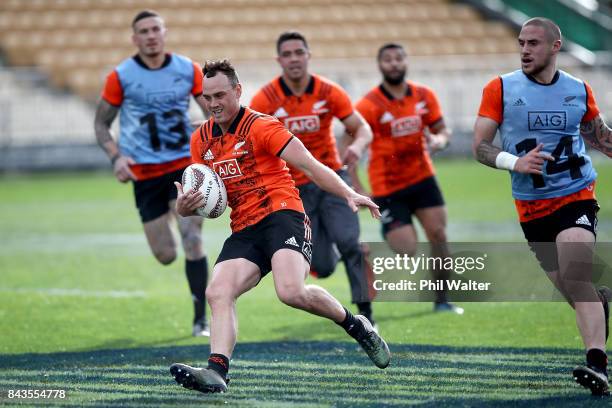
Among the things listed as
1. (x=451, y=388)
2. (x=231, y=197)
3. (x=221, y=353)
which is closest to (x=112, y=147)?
(x=231, y=197)

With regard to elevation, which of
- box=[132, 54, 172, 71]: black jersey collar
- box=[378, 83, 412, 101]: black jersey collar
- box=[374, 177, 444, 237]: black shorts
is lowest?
box=[374, 177, 444, 237]: black shorts

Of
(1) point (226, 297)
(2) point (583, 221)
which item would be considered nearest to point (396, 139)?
(2) point (583, 221)

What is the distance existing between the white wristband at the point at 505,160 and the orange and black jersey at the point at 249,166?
1295 millimetres

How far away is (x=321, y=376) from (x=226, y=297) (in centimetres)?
97

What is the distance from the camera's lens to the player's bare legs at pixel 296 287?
21.0ft

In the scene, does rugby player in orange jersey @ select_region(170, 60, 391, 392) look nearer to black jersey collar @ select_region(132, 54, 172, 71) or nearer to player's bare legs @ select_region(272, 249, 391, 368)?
player's bare legs @ select_region(272, 249, 391, 368)

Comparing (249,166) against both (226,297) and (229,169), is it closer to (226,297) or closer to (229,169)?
(229,169)

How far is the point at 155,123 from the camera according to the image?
30.4 feet

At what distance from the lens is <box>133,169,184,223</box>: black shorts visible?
930 centimetres

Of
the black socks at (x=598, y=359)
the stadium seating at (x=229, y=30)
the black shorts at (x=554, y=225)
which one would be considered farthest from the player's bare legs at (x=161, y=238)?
the stadium seating at (x=229, y=30)

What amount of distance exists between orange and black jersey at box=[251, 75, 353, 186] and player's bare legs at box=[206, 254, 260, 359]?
263cm

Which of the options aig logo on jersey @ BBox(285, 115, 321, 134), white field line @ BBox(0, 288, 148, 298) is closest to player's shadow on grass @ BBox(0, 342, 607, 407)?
aig logo on jersey @ BBox(285, 115, 321, 134)

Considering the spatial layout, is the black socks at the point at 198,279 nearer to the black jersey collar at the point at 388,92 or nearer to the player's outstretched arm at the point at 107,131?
the player's outstretched arm at the point at 107,131

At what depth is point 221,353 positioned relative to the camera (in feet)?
20.5
